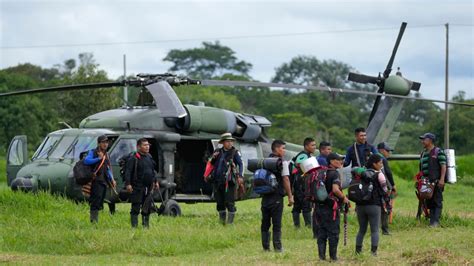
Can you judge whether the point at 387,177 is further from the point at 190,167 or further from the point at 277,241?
the point at 190,167

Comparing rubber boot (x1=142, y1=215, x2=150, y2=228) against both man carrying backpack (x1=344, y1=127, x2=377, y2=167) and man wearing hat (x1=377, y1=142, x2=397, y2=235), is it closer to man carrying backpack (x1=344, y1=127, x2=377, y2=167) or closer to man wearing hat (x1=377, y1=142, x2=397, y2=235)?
man carrying backpack (x1=344, y1=127, x2=377, y2=167)

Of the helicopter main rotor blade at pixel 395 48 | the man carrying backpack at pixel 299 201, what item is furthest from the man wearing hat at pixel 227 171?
the helicopter main rotor blade at pixel 395 48

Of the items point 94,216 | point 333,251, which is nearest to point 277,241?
point 333,251

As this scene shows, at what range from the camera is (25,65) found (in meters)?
72.1

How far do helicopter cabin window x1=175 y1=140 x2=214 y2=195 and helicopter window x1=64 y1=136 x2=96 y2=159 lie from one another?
232cm

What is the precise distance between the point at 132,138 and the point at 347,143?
3875 centimetres

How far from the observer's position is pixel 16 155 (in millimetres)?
20109

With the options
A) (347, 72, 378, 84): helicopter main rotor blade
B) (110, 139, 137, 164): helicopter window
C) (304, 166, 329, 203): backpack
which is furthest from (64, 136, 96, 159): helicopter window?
(304, 166, 329, 203): backpack

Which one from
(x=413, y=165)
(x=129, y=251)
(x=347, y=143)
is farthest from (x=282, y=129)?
(x=129, y=251)

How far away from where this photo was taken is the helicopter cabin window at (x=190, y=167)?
20.5 metres

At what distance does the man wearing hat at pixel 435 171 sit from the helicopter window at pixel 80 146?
5809 mm

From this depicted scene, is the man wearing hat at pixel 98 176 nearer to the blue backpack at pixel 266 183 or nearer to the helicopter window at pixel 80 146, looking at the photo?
the helicopter window at pixel 80 146

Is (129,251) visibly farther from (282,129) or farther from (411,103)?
(411,103)

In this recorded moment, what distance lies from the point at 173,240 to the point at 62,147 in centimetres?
519
